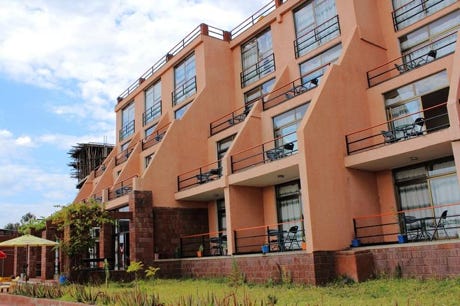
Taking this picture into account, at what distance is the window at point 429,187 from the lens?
14.3 meters

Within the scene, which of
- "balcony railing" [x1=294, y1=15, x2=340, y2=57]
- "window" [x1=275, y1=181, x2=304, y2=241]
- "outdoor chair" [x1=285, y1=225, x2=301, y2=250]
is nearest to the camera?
"outdoor chair" [x1=285, y1=225, x2=301, y2=250]

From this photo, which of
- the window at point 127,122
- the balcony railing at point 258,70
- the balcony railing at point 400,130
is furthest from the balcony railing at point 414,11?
the window at point 127,122

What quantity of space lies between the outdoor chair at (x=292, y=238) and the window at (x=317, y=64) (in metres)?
6.03

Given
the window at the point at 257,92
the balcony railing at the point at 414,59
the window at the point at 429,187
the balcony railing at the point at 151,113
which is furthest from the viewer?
the balcony railing at the point at 151,113

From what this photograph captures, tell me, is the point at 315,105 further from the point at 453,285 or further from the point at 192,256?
the point at 192,256

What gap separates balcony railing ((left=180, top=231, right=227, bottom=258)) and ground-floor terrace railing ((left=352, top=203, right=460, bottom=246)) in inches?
261

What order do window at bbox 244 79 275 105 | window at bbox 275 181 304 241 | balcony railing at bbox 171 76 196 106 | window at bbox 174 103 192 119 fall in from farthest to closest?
window at bbox 174 103 192 119 → balcony railing at bbox 171 76 196 106 → window at bbox 244 79 275 105 → window at bbox 275 181 304 241

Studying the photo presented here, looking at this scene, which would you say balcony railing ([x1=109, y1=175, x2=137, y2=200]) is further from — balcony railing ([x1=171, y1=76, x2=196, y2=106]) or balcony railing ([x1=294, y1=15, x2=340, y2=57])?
balcony railing ([x1=294, y1=15, x2=340, y2=57])

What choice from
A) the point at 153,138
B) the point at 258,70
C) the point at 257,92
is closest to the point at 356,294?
the point at 257,92

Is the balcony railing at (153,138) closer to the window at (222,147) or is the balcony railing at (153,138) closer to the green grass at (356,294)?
the window at (222,147)

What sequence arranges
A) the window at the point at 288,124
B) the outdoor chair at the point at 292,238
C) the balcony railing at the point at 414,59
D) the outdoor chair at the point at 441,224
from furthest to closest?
the window at the point at 288,124
the outdoor chair at the point at 292,238
the balcony railing at the point at 414,59
the outdoor chair at the point at 441,224

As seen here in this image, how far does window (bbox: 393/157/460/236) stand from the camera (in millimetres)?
14273

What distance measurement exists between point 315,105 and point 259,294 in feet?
21.4

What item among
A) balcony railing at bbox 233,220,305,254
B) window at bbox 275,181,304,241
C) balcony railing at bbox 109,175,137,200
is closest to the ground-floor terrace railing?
balcony railing at bbox 233,220,305,254
